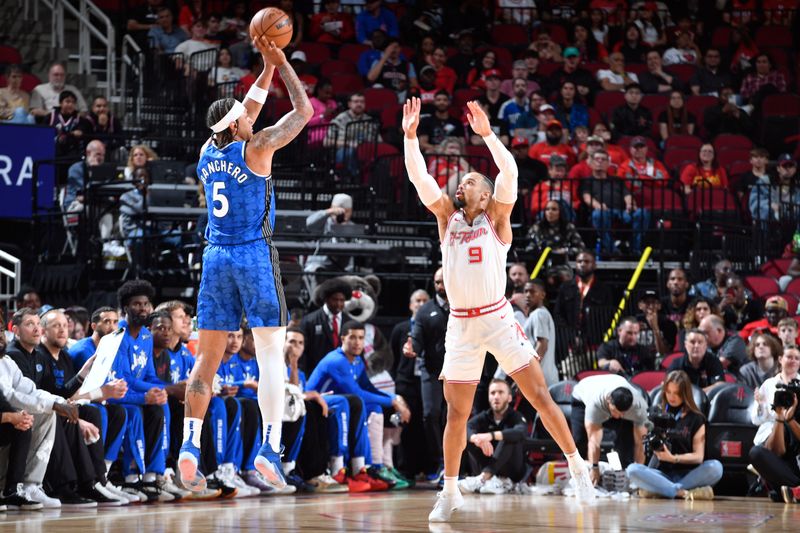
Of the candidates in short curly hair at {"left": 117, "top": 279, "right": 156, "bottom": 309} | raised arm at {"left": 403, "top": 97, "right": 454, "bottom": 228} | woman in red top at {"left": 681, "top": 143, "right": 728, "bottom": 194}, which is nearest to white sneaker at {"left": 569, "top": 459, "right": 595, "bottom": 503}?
raised arm at {"left": 403, "top": 97, "right": 454, "bottom": 228}

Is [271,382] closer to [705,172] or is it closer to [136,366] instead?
[136,366]

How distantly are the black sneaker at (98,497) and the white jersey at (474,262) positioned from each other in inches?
137

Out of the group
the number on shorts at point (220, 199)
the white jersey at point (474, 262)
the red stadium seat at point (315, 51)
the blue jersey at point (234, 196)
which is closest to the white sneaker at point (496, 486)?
the white jersey at point (474, 262)

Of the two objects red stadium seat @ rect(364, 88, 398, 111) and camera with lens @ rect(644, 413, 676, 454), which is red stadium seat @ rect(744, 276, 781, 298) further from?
red stadium seat @ rect(364, 88, 398, 111)

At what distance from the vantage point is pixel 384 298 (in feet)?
52.1

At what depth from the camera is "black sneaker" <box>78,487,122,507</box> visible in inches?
420

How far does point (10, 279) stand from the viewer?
599 inches

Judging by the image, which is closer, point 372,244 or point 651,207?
point 372,244

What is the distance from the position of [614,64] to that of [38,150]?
971 cm

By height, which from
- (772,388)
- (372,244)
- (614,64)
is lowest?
(772,388)

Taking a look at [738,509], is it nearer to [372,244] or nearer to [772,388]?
[772,388]

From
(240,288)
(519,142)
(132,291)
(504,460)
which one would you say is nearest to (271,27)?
(240,288)

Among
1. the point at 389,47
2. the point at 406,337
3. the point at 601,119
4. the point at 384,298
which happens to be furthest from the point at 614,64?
the point at 406,337

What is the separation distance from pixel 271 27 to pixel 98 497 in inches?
179
